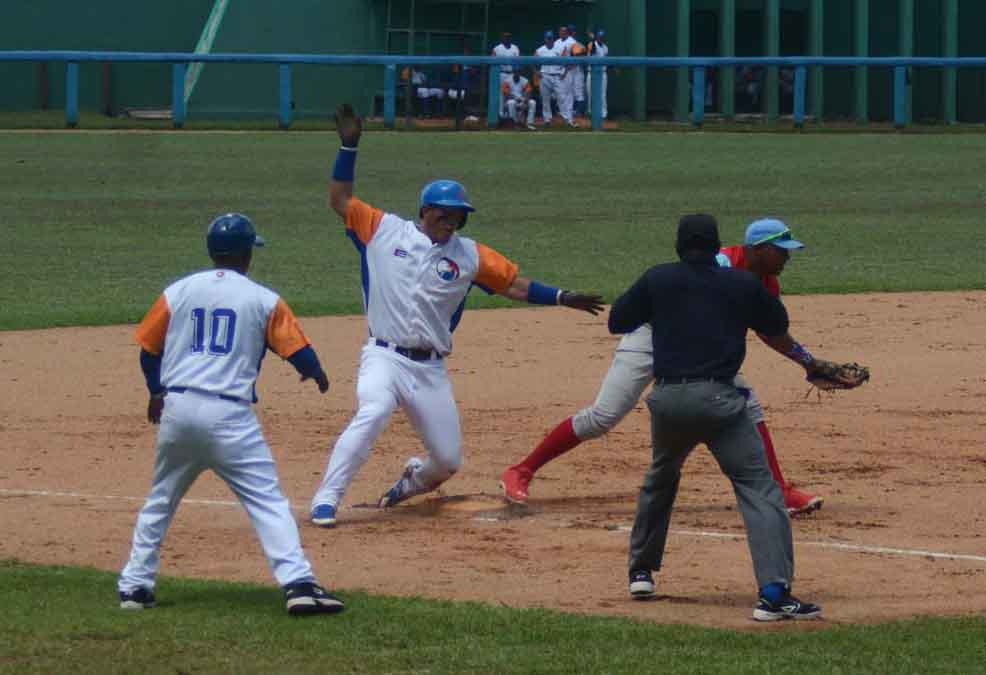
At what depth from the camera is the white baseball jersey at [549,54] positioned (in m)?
30.4

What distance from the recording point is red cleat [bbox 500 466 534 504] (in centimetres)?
886

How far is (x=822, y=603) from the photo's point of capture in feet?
23.0

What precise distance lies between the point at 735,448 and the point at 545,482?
297 cm

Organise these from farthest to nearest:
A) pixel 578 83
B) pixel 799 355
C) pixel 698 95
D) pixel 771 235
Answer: pixel 698 95
pixel 578 83
pixel 771 235
pixel 799 355

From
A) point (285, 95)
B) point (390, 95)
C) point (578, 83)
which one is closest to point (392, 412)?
point (285, 95)

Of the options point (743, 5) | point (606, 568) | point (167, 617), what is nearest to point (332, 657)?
point (167, 617)

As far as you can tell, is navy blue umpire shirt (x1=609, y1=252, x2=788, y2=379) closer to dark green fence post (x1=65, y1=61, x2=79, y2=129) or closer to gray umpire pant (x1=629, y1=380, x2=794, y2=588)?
gray umpire pant (x1=629, y1=380, x2=794, y2=588)

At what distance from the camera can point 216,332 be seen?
21.5 ft

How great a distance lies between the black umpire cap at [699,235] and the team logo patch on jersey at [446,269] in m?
1.85

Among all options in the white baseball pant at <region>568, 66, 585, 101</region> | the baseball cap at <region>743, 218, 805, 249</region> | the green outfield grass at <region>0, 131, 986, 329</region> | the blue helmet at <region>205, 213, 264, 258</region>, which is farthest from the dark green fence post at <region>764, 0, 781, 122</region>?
the blue helmet at <region>205, 213, 264, 258</region>

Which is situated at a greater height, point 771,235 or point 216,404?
point 771,235

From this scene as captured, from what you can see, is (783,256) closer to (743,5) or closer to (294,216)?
(294,216)

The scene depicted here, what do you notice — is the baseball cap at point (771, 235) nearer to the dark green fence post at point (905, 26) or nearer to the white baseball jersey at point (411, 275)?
the white baseball jersey at point (411, 275)

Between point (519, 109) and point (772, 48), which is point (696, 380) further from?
point (772, 48)
